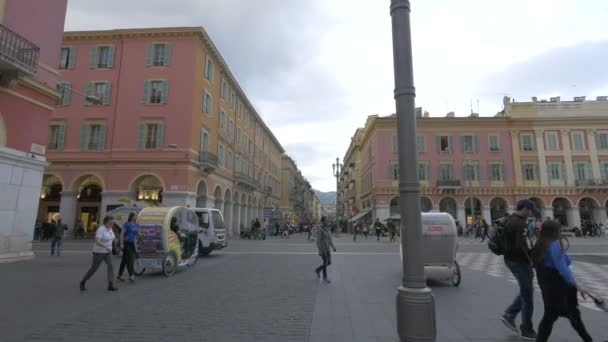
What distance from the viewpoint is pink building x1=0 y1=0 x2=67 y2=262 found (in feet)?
40.5

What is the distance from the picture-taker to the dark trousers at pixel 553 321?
386 centimetres

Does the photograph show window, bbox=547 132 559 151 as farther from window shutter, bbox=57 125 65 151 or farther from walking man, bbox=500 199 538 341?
window shutter, bbox=57 125 65 151

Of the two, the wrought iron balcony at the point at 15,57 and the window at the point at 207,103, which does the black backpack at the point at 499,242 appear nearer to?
the wrought iron balcony at the point at 15,57

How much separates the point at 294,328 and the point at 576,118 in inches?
1868

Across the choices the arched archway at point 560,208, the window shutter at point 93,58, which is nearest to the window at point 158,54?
the window shutter at point 93,58

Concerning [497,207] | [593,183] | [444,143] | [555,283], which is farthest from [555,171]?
[555,283]

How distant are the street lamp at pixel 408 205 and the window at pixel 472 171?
130 feet

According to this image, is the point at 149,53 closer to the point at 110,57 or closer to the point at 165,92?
the point at 110,57

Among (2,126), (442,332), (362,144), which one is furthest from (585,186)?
(2,126)

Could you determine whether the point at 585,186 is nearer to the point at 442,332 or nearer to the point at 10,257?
the point at 442,332

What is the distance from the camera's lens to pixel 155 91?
90.5 feet

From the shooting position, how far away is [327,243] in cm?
953

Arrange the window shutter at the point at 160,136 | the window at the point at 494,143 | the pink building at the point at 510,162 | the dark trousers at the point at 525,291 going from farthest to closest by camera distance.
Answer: the window at the point at 494,143, the pink building at the point at 510,162, the window shutter at the point at 160,136, the dark trousers at the point at 525,291

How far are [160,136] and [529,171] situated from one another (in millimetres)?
39827
